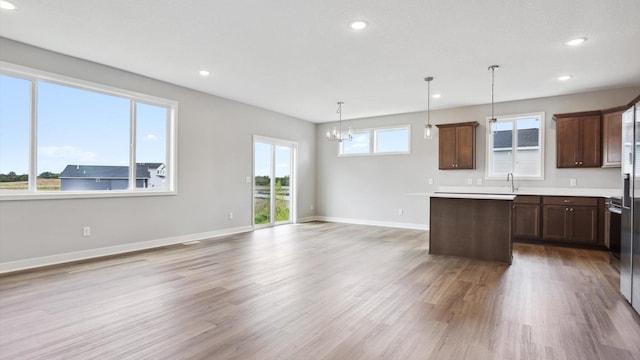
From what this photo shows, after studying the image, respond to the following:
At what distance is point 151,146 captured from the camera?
215 inches

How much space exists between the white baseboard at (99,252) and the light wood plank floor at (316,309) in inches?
10.2

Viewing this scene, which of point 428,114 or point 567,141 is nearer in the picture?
point 567,141

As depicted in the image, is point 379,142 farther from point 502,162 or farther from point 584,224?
point 584,224

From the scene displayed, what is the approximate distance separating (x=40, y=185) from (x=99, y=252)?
45.6 inches

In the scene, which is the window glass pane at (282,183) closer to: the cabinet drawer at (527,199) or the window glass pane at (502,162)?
the window glass pane at (502,162)

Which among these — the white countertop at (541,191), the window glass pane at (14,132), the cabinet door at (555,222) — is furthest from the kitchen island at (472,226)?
the window glass pane at (14,132)

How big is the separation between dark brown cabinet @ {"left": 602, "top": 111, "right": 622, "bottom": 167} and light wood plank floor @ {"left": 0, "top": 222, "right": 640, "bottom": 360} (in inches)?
68.7

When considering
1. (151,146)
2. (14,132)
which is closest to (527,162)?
(151,146)

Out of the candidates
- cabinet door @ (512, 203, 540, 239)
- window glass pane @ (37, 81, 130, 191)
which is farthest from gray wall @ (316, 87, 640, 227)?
window glass pane @ (37, 81, 130, 191)

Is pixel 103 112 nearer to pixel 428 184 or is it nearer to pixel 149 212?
pixel 149 212

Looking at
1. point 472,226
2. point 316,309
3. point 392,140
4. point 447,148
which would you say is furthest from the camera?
point 392,140

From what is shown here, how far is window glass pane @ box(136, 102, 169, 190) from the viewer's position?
530 cm

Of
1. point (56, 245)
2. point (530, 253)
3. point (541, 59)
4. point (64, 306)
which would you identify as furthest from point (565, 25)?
point (56, 245)

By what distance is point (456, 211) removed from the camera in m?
4.97
